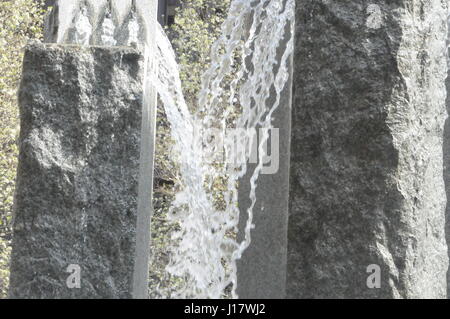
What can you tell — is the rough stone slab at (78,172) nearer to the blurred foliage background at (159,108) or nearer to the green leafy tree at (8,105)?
the blurred foliage background at (159,108)

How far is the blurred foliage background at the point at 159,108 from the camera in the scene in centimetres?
943

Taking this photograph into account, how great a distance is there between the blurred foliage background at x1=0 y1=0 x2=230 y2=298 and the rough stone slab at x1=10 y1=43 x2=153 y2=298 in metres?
5.35

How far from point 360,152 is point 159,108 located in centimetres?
796

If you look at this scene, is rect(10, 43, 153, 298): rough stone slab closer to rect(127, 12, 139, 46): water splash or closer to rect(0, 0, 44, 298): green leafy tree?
rect(127, 12, 139, 46): water splash

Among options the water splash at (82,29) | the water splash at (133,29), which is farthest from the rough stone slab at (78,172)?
the water splash at (133,29)

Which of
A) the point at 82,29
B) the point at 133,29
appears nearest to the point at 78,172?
the point at 82,29

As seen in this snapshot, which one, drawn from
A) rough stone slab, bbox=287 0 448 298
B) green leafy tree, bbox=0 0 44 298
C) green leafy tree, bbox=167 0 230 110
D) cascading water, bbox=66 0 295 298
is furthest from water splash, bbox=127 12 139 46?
green leafy tree, bbox=167 0 230 110

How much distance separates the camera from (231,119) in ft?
36.3

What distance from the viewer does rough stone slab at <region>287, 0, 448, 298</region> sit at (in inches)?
112

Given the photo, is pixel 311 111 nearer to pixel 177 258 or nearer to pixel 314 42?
pixel 314 42

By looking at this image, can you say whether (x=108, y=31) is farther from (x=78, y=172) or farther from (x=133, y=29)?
(x=78, y=172)

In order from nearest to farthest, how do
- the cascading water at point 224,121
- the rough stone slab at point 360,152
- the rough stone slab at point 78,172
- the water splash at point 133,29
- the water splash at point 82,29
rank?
the rough stone slab at point 360,152 < the rough stone slab at point 78,172 < the water splash at point 82,29 < the water splash at point 133,29 < the cascading water at point 224,121

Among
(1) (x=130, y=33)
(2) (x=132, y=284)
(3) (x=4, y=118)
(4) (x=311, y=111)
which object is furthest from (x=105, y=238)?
(3) (x=4, y=118)

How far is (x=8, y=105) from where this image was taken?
9969mm
